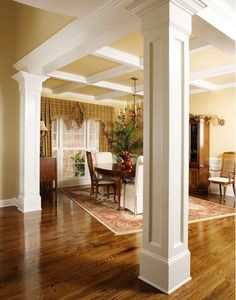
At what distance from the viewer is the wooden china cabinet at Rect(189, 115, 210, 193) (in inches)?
231

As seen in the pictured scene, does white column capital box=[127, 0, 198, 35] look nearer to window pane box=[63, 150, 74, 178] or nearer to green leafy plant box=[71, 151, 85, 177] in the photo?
window pane box=[63, 150, 74, 178]

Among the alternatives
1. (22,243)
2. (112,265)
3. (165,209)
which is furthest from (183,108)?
(22,243)

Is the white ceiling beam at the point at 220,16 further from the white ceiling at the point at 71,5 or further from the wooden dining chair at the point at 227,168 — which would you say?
the wooden dining chair at the point at 227,168

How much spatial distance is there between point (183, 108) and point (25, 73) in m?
3.15

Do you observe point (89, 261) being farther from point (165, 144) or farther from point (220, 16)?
point (220, 16)

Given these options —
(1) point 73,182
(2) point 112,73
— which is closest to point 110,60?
(2) point 112,73

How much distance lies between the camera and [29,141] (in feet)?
14.3

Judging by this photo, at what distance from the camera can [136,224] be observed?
3.61 m

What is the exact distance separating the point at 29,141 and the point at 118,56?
2.08 metres

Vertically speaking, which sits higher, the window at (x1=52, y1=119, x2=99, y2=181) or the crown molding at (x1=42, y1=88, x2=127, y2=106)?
the crown molding at (x1=42, y1=88, x2=127, y2=106)

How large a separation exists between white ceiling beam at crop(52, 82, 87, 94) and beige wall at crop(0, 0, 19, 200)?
4.83 ft

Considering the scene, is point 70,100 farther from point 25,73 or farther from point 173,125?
point 173,125

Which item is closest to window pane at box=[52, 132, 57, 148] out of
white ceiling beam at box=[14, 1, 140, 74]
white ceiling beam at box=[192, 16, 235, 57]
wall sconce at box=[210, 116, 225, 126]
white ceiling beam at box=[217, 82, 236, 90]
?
white ceiling beam at box=[14, 1, 140, 74]

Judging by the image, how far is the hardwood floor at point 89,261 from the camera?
195cm
